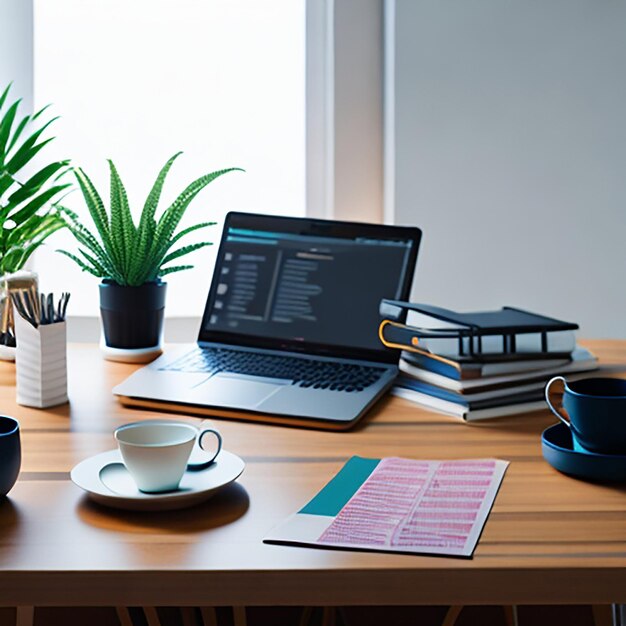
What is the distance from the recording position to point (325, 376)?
1.44m

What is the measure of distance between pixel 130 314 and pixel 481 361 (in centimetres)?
62

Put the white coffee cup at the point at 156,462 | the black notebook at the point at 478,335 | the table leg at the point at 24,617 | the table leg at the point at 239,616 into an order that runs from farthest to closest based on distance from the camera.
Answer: the black notebook at the point at 478,335, the table leg at the point at 239,616, the table leg at the point at 24,617, the white coffee cup at the point at 156,462

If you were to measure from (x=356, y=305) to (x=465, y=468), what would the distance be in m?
0.53

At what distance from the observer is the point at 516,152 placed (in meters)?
2.32

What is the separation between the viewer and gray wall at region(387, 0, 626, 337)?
227 centimetres

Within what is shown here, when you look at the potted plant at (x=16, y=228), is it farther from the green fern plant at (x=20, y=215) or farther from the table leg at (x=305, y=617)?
the table leg at (x=305, y=617)

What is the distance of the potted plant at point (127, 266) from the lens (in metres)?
1.61

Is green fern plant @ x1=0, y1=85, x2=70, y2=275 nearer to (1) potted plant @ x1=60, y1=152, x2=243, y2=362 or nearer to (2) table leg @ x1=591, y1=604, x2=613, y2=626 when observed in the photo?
(1) potted plant @ x1=60, y1=152, x2=243, y2=362

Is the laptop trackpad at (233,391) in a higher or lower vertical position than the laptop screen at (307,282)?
lower

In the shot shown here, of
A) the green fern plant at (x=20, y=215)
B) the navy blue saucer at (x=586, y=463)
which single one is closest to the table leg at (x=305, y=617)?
the navy blue saucer at (x=586, y=463)

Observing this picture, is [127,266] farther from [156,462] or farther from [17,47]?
[17,47]

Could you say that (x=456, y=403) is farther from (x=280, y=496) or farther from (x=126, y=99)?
(x=126, y=99)

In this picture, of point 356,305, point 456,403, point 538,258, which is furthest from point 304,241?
point 538,258

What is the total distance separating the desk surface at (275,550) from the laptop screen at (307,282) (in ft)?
1.40
